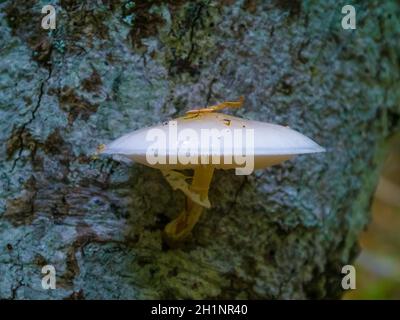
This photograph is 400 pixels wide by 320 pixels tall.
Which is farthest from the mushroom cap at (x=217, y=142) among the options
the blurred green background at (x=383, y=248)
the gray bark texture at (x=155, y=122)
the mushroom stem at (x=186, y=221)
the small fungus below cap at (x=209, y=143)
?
the blurred green background at (x=383, y=248)

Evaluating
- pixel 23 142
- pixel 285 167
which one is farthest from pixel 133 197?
pixel 285 167

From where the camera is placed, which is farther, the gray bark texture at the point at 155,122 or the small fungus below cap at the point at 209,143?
the gray bark texture at the point at 155,122

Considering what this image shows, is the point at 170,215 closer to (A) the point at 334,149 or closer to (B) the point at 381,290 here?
(A) the point at 334,149

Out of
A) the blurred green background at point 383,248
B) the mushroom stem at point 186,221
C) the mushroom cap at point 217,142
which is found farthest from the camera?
A: the blurred green background at point 383,248

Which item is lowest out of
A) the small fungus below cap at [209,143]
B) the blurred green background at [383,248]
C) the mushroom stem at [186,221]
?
the blurred green background at [383,248]

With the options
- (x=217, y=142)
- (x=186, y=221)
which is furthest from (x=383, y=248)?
(x=217, y=142)

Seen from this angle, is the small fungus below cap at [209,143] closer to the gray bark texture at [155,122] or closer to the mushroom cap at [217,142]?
the mushroom cap at [217,142]

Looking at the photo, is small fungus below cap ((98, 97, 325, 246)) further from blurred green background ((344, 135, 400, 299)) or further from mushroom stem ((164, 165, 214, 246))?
blurred green background ((344, 135, 400, 299))
